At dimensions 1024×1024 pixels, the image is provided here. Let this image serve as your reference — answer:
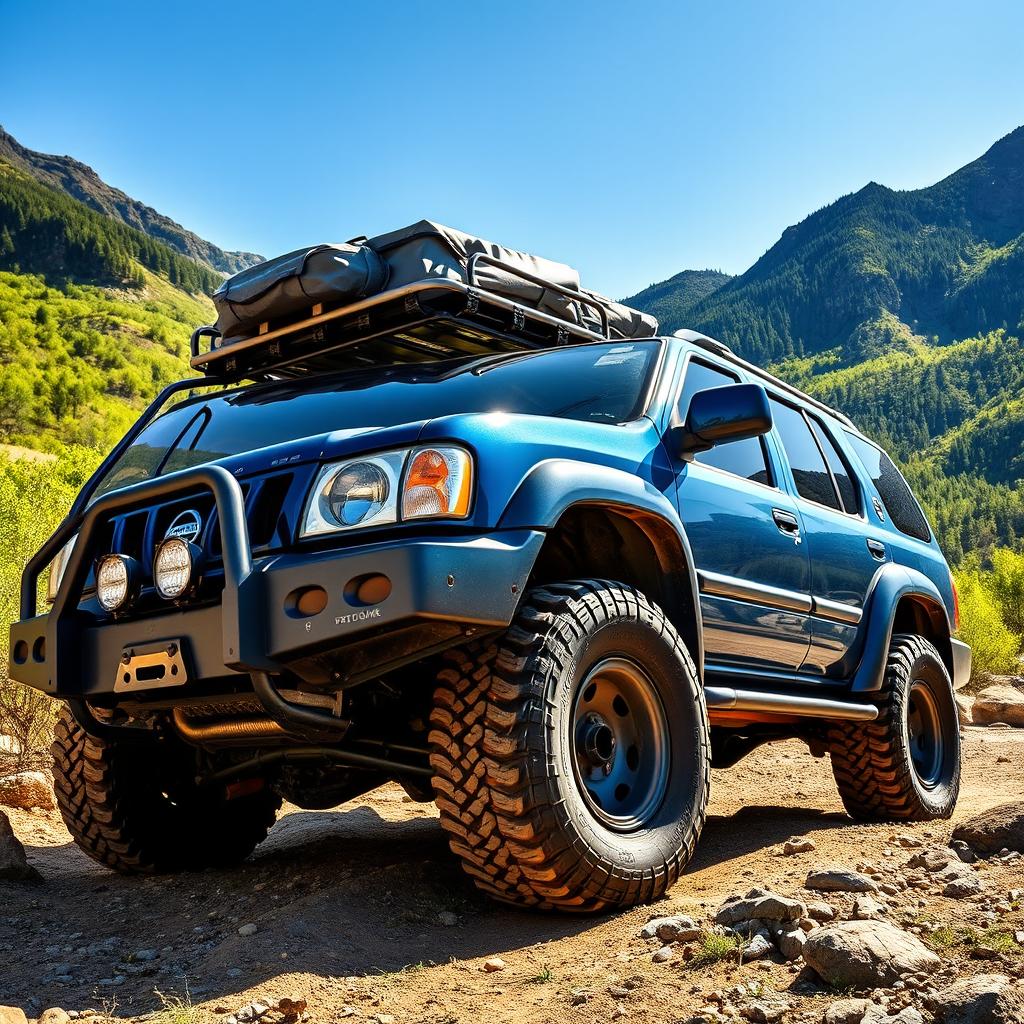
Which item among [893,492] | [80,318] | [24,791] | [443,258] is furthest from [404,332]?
[80,318]

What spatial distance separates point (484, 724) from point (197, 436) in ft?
6.82

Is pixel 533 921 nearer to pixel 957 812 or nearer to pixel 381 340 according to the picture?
pixel 381 340

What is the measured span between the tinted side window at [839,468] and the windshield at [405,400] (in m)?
1.80

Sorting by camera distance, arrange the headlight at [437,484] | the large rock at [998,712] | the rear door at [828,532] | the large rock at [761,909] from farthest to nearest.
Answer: the large rock at [998,712]
the rear door at [828,532]
the headlight at [437,484]
the large rock at [761,909]

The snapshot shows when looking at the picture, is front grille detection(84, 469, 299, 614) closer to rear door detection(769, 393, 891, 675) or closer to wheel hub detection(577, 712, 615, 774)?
wheel hub detection(577, 712, 615, 774)

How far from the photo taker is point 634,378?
13.5 feet

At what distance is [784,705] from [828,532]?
1.12 m

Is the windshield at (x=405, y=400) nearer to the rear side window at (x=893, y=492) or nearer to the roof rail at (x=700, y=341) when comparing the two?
the roof rail at (x=700, y=341)

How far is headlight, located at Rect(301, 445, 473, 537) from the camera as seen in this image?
2.94m

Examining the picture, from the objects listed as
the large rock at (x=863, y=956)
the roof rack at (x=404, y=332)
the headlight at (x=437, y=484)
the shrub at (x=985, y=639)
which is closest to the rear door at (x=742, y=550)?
the roof rack at (x=404, y=332)

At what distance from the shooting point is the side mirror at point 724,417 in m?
3.79

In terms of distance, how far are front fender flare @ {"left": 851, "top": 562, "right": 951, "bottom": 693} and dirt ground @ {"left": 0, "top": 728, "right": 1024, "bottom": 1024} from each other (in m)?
0.72

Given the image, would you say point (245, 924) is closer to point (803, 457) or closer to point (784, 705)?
point (784, 705)

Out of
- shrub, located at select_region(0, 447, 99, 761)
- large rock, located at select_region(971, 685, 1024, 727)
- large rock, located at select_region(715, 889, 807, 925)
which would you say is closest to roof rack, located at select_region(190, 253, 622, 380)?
large rock, located at select_region(715, 889, 807, 925)
